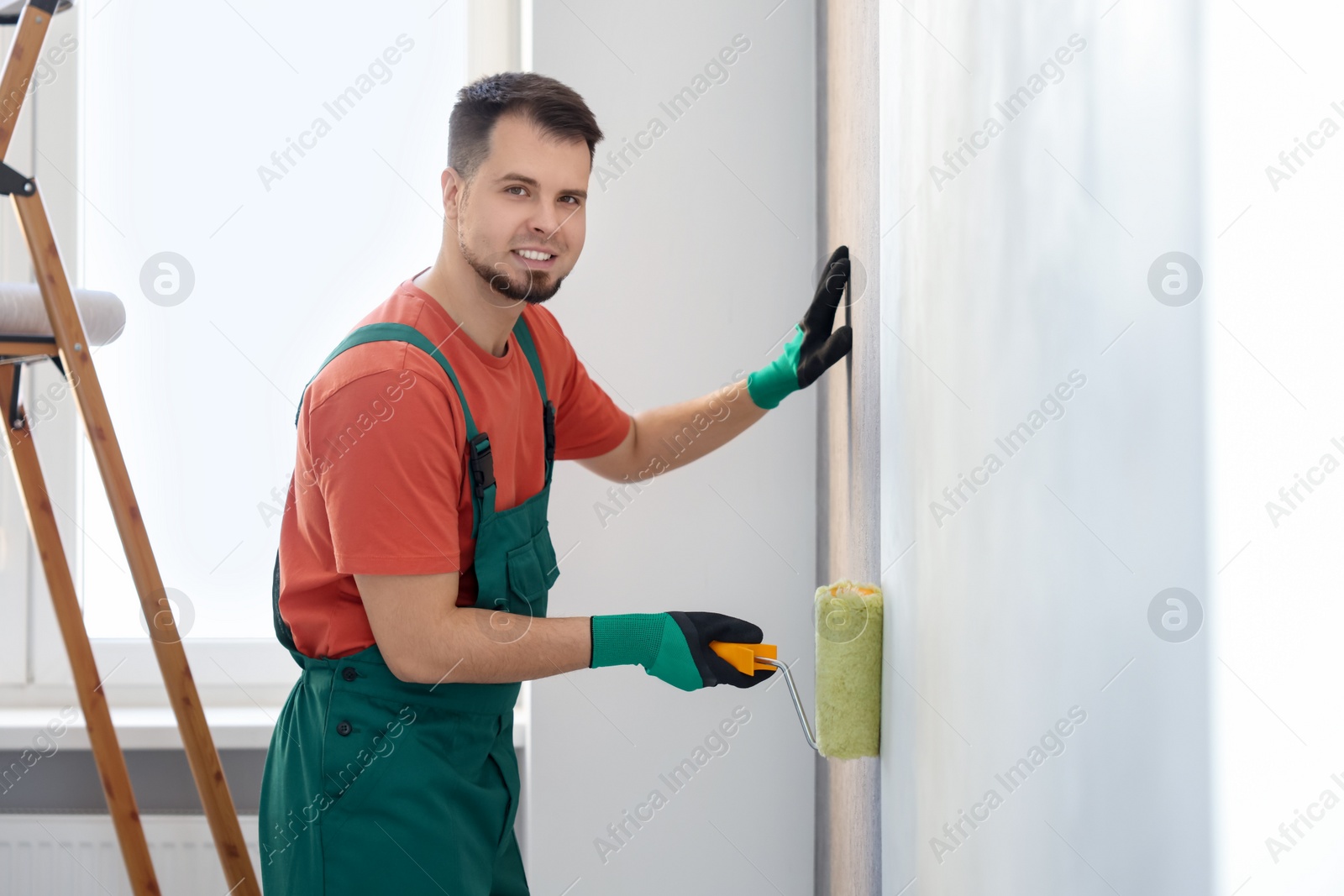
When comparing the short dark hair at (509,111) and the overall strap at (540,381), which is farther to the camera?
the overall strap at (540,381)

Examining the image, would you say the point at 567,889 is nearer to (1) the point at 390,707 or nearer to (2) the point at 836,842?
(2) the point at 836,842

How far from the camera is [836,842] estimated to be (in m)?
1.35

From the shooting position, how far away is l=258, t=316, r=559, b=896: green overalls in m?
1.05

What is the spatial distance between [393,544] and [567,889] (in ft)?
2.95

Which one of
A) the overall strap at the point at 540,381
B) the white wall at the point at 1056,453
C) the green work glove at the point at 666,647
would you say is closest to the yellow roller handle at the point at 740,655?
the green work glove at the point at 666,647

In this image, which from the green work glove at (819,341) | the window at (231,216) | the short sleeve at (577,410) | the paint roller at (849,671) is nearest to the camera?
the paint roller at (849,671)

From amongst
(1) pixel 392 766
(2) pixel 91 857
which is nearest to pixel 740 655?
(1) pixel 392 766

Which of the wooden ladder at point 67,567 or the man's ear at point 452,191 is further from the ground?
the man's ear at point 452,191

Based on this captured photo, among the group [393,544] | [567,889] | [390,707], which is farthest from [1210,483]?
[567,889]

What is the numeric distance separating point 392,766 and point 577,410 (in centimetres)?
53

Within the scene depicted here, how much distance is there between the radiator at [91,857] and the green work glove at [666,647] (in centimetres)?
110

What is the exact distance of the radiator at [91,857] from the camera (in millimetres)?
1724

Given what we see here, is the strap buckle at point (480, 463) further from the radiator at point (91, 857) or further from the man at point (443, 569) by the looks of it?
the radiator at point (91, 857)

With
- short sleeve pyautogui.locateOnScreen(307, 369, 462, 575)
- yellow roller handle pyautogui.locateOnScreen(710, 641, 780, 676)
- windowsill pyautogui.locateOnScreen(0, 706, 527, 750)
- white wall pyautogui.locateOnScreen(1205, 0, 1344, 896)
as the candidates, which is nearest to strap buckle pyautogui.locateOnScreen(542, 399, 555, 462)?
short sleeve pyautogui.locateOnScreen(307, 369, 462, 575)
